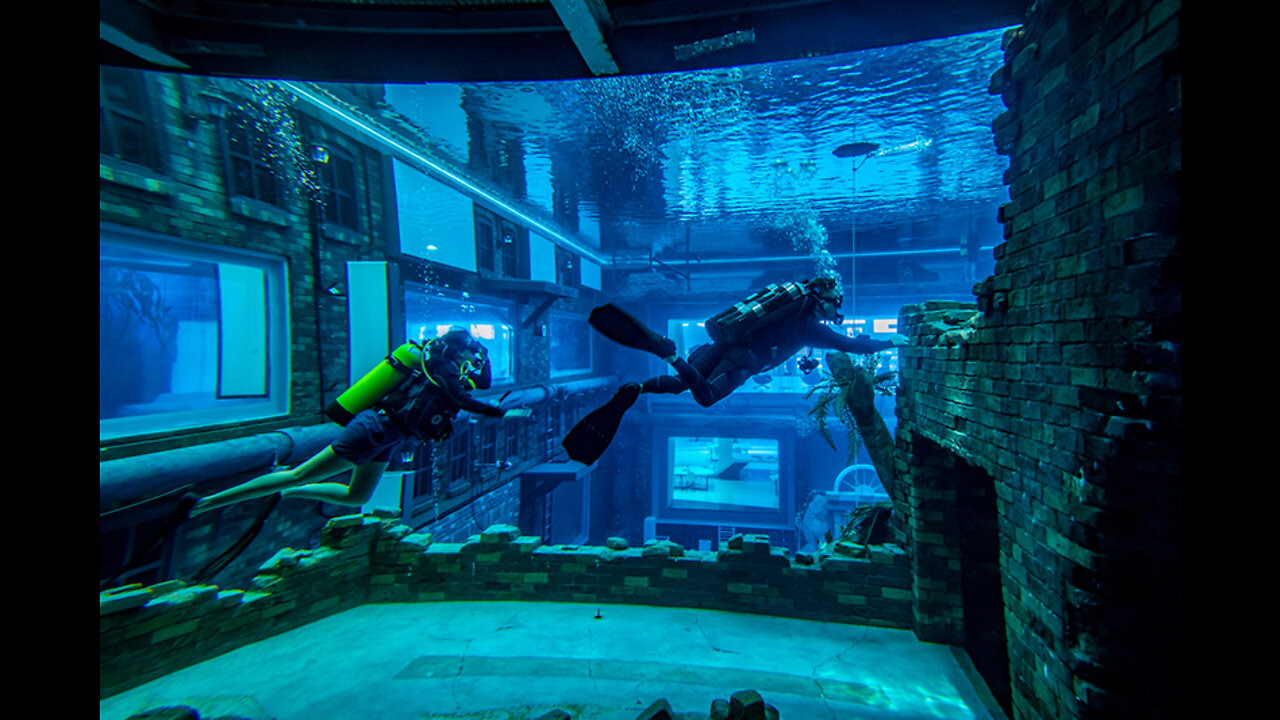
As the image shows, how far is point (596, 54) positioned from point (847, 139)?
235 inches

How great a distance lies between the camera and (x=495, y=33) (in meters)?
2.71

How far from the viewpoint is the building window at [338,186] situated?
6539mm

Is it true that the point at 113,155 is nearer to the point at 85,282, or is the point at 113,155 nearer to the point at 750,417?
the point at 85,282

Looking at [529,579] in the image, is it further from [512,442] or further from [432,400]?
[512,442]

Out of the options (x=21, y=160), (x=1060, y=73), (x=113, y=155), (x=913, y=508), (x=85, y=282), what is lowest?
(x=913, y=508)

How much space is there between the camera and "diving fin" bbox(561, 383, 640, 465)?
9.73 feet

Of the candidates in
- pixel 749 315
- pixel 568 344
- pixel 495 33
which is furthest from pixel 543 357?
pixel 495 33

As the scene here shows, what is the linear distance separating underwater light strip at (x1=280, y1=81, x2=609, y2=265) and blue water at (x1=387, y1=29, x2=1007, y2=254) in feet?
1.97

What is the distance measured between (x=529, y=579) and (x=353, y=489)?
2.13 m

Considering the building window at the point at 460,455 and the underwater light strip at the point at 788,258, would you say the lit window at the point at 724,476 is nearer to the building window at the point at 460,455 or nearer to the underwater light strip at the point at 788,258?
the underwater light strip at the point at 788,258

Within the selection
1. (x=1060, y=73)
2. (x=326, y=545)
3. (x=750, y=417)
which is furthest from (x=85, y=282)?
(x=750, y=417)

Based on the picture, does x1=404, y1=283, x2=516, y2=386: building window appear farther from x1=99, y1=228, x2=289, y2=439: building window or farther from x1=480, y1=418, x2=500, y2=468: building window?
x1=99, y1=228, x2=289, y2=439: building window

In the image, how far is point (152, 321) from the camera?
17.3ft

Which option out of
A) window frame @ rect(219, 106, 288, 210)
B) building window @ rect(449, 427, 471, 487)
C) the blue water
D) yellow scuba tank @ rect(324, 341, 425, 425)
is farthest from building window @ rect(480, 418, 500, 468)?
yellow scuba tank @ rect(324, 341, 425, 425)
